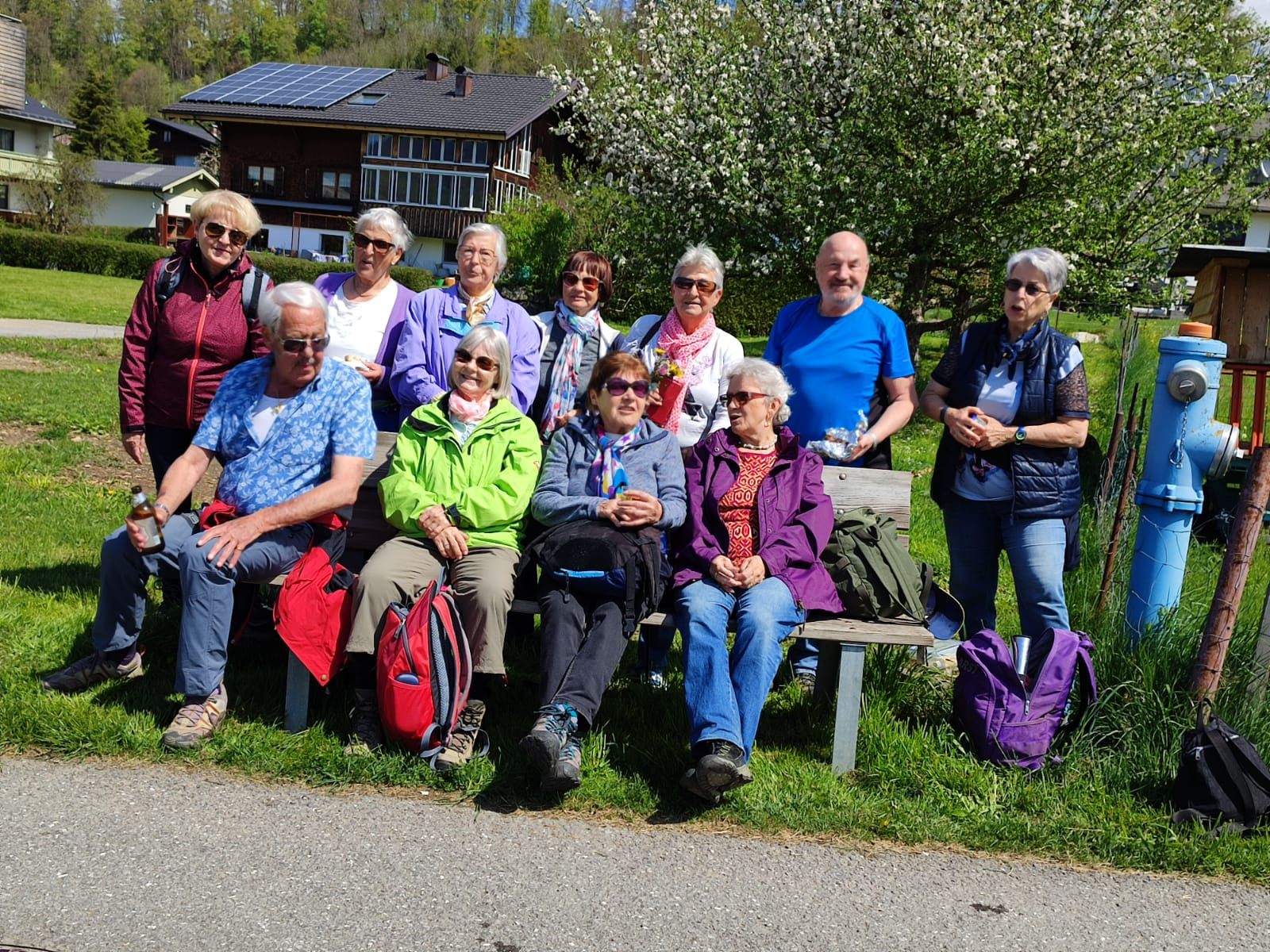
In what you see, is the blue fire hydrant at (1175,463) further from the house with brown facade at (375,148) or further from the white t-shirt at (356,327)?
the house with brown facade at (375,148)

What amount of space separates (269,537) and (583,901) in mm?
1986

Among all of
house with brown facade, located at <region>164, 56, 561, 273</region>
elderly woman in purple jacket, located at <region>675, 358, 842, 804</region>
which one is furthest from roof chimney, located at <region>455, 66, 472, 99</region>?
elderly woman in purple jacket, located at <region>675, 358, 842, 804</region>

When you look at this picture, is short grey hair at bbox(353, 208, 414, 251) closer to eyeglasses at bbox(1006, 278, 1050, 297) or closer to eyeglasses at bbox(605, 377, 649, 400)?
eyeglasses at bbox(605, 377, 649, 400)

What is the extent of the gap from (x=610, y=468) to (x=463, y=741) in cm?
121

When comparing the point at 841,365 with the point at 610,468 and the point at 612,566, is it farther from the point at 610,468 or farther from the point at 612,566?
the point at 612,566

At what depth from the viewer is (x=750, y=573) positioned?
427 centimetres

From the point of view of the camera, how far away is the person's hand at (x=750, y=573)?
4262 mm

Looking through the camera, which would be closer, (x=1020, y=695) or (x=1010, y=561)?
(x=1020, y=695)

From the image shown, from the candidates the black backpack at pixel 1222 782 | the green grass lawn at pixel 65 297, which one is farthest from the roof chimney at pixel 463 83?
the black backpack at pixel 1222 782

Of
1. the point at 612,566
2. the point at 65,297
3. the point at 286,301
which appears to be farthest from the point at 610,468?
the point at 65,297

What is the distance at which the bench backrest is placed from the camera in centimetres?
495

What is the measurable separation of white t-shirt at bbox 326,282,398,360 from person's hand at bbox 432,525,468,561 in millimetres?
1256

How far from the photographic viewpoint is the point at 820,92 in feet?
46.3

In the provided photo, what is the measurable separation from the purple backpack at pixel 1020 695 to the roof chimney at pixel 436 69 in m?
62.8
